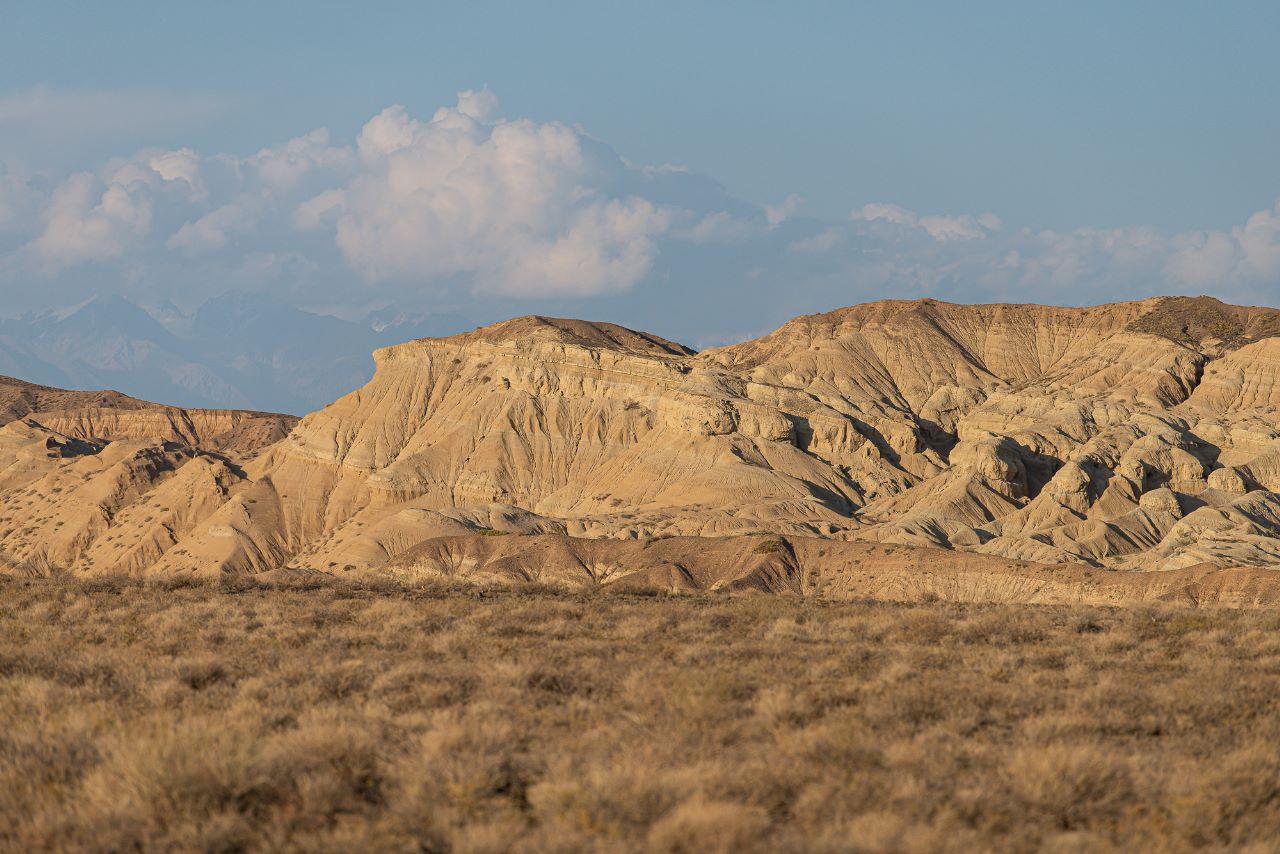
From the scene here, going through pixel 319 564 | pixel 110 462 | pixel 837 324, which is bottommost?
pixel 319 564

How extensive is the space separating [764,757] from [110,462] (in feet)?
412

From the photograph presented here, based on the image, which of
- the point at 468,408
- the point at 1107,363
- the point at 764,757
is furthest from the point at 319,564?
the point at 1107,363

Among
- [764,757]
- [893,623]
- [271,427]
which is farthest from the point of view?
[271,427]

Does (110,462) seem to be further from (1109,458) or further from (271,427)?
(1109,458)

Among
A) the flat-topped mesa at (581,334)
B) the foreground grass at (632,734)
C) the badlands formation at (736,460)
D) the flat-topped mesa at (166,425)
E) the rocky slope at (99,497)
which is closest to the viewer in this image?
the foreground grass at (632,734)

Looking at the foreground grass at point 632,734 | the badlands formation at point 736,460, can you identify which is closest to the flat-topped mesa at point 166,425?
the badlands formation at point 736,460

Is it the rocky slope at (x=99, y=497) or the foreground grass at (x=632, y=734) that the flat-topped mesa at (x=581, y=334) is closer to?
the rocky slope at (x=99, y=497)

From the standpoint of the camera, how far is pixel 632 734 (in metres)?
12.5

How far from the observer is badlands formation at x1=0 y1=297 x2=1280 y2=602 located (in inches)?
3573

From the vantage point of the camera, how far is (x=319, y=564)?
92.2 metres

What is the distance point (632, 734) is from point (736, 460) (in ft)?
317

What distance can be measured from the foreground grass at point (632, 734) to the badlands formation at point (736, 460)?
156ft

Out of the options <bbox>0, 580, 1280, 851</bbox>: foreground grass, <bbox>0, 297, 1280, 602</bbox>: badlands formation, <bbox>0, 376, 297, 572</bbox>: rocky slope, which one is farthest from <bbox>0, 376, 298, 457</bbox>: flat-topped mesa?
<bbox>0, 580, 1280, 851</bbox>: foreground grass

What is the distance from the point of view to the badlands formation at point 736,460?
90.8m
